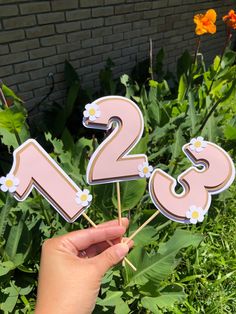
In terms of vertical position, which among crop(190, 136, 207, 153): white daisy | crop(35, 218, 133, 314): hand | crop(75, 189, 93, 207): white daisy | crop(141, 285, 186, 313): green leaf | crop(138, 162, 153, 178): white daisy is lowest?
crop(141, 285, 186, 313): green leaf

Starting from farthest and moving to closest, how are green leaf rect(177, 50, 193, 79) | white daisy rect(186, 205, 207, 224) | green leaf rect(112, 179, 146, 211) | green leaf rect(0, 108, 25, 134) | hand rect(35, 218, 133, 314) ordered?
green leaf rect(177, 50, 193, 79) < green leaf rect(112, 179, 146, 211) < green leaf rect(0, 108, 25, 134) < white daisy rect(186, 205, 207, 224) < hand rect(35, 218, 133, 314)

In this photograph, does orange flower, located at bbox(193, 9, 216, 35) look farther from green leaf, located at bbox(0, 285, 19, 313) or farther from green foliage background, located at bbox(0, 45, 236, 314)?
green leaf, located at bbox(0, 285, 19, 313)

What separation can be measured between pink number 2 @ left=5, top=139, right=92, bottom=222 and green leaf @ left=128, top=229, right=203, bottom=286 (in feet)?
1.60

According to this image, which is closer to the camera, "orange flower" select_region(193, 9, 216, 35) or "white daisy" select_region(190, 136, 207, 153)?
"white daisy" select_region(190, 136, 207, 153)

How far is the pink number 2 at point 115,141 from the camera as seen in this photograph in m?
1.17

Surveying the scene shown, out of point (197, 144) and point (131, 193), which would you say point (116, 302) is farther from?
point (197, 144)

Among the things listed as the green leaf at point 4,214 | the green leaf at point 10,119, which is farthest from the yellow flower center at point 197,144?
the green leaf at point 4,214

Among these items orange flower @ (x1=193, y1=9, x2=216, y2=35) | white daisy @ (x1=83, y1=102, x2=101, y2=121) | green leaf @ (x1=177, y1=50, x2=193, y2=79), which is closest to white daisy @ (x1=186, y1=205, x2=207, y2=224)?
white daisy @ (x1=83, y1=102, x2=101, y2=121)

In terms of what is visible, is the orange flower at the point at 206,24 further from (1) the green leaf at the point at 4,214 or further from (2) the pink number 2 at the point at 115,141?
(1) the green leaf at the point at 4,214

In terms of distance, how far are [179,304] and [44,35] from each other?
1.98 meters

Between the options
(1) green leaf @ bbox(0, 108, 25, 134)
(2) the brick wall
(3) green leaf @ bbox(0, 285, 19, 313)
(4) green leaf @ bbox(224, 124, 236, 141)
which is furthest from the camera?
(2) the brick wall

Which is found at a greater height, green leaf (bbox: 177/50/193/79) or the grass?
green leaf (bbox: 177/50/193/79)

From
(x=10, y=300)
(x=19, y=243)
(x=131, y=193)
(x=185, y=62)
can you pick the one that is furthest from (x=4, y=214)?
(x=185, y=62)

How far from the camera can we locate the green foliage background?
1.51 meters
